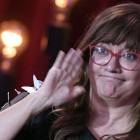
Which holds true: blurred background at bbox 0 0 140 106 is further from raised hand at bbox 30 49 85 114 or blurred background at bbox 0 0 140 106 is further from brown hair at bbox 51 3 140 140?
raised hand at bbox 30 49 85 114

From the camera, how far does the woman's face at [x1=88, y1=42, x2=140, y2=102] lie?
110cm

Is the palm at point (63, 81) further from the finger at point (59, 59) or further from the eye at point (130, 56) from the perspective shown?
the eye at point (130, 56)

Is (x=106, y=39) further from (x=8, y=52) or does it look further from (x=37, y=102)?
(x=8, y=52)

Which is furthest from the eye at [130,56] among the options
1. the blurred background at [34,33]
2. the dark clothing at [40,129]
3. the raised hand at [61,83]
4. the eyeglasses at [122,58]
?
the blurred background at [34,33]

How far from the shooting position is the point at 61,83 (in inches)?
A: 41.2

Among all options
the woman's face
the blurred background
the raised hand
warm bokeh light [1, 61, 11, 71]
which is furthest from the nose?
warm bokeh light [1, 61, 11, 71]

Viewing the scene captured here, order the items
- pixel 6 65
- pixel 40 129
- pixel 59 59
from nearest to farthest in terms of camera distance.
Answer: pixel 59 59, pixel 40 129, pixel 6 65

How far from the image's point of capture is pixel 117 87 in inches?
43.5

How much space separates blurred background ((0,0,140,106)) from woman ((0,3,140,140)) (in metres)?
1.40

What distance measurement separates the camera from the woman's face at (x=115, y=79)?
110 cm

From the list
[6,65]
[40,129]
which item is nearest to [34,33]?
[6,65]

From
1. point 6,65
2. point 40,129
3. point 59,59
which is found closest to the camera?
point 59,59

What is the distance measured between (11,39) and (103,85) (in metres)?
1.77

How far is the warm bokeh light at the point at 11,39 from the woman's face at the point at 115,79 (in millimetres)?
1712
